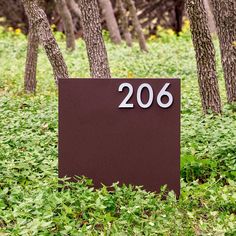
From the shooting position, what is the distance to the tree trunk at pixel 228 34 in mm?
9719

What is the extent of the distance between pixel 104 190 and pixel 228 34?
15.0 feet

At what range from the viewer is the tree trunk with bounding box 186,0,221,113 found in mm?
8844

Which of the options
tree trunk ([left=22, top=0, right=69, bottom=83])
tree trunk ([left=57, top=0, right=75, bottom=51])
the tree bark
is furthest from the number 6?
tree trunk ([left=57, top=0, right=75, bottom=51])

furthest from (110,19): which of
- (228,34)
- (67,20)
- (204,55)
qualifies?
(204,55)

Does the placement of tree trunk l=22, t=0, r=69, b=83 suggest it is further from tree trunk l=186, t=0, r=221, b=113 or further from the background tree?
tree trunk l=186, t=0, r=221, b=113

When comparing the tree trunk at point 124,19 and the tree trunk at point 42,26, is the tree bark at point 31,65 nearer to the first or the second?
the tree trunk at point 42,26

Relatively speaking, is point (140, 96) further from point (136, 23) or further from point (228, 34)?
point (136, 23)

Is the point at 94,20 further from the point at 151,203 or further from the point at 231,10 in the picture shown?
the point at 151,203

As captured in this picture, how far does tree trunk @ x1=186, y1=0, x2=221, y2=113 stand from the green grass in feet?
0.75


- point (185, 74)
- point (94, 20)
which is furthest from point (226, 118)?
point (185, 74)

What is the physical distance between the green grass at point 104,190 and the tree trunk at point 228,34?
0.51 metres

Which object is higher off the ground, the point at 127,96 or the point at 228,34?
the point at 228,34

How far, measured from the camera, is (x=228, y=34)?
32.1 ft

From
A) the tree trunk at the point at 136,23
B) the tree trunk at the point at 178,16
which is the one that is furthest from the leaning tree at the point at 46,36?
Result: the tree trunk at the point at 178,16
